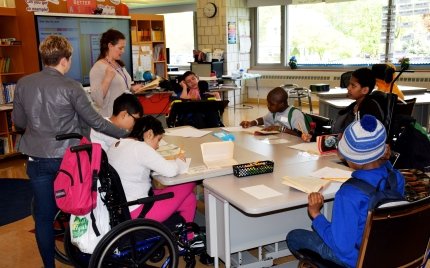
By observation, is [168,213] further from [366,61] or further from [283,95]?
[366,61]

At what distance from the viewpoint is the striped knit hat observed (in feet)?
5.33

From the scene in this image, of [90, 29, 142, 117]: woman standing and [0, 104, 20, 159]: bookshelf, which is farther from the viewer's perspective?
[0, 104, 20, 159]: bookshelf

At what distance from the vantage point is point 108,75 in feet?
11.5

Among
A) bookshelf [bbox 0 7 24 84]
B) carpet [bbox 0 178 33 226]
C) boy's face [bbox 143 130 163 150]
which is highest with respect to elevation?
bookshelf [bbox 0 7 24 84]

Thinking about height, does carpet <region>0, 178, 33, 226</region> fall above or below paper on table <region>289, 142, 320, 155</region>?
below

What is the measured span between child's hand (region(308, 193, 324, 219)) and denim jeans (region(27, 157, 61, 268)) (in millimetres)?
1369

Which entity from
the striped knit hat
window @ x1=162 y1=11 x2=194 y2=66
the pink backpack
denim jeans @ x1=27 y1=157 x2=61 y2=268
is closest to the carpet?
denim jeans @ x1=27 y1=157 x2=61 y2=268

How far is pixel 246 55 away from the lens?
9680 mm

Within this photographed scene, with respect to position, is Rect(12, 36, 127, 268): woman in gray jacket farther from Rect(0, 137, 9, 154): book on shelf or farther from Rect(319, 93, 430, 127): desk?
Rect(0, 137, 9, 154): book on shelf

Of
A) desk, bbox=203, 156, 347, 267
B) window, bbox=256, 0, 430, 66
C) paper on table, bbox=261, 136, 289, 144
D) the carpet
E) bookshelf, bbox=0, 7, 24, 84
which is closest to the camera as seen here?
desk, bbox=203, 156, 347, 267

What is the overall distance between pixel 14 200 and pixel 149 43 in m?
3.79

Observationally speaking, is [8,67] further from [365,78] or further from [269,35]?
[269,35]

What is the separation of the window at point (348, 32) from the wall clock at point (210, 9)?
1059mm

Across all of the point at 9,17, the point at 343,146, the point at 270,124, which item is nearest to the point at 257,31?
the point at 9,17
